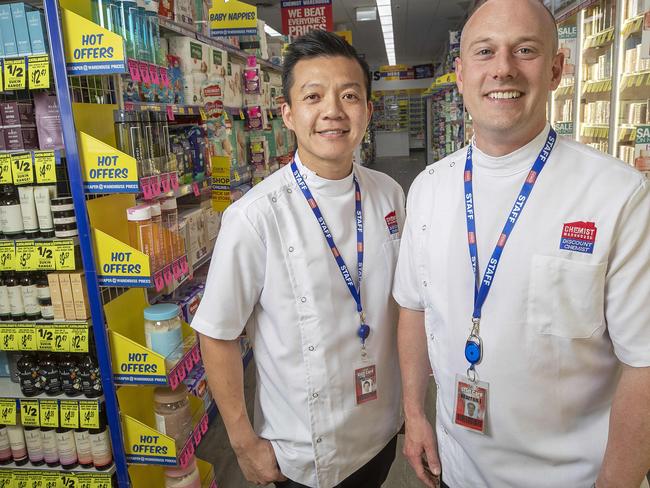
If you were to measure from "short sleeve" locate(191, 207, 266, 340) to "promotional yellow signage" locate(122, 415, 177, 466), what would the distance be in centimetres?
109

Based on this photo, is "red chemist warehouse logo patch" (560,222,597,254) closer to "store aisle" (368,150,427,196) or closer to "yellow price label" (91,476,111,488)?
"yellow price label" (91,476,111,488)

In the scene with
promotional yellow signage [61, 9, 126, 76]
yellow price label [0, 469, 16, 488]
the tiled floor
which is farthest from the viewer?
the tiled floor

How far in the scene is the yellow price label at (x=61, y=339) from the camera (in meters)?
2.42

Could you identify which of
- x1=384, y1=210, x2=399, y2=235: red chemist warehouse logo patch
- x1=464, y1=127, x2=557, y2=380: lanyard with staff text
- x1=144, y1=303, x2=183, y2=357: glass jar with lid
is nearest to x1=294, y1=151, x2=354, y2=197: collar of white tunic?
x1=384, y1=210, x2=399, y2=235: red chemist warehouse logo patch

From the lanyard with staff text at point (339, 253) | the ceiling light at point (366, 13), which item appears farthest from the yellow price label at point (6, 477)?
the ceiling light at point (366, 13)

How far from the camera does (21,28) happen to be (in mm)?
2227

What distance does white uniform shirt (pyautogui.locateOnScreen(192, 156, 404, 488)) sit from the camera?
1.59 metres

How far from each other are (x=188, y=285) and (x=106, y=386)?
1050 millimetres

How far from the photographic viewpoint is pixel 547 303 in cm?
133

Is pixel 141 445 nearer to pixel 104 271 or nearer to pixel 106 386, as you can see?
pixel 106 386

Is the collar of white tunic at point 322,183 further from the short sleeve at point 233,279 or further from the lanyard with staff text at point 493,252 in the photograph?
the lanyard with staff text at point 493,252

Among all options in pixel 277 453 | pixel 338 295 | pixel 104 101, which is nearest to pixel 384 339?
pixel 338 295

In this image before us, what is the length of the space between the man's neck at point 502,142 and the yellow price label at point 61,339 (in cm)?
200

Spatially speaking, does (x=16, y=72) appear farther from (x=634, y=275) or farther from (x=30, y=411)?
(x=634, y=275)
